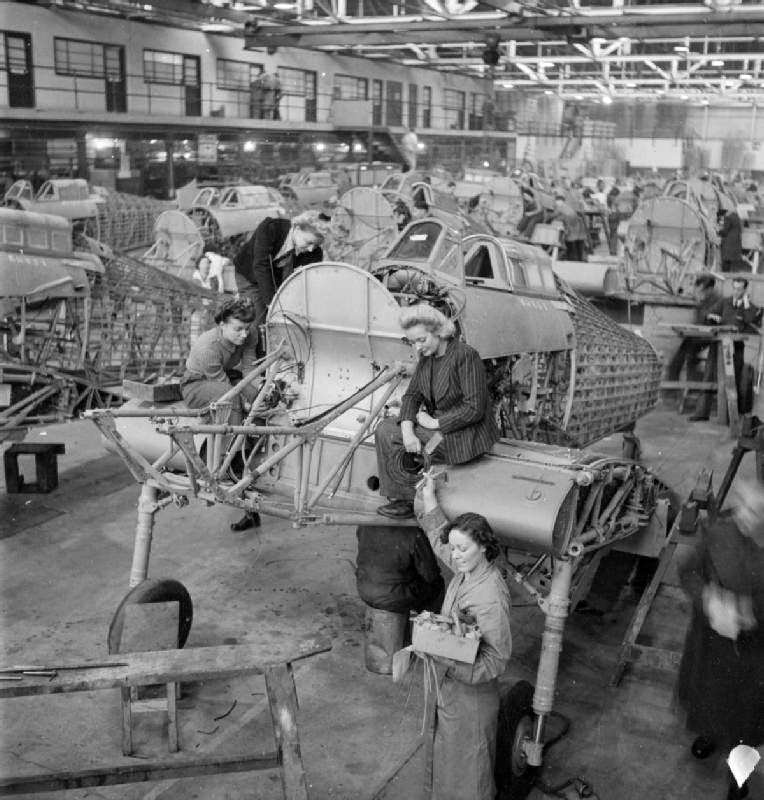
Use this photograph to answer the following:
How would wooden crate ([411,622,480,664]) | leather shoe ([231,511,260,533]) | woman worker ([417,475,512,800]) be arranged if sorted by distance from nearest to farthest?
wooden crate ([411,622,480,664]) < woman worker ([417,475,512,800]) < leather shoe ([231,511,260,533])

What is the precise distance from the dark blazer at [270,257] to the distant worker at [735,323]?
21.3ft

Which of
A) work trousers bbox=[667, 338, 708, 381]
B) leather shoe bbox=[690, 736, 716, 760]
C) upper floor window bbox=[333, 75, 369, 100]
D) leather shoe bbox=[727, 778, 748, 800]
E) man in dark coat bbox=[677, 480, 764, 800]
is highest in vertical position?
upper floor window bbox=[333, 75, 369, 100]

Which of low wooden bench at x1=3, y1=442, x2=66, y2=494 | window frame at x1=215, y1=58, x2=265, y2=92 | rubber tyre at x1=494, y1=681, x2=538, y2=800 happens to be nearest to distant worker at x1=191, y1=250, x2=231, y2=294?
low wooden bench at x1=3, y1=442, x2=66, y2=494

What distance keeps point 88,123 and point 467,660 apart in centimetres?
2407

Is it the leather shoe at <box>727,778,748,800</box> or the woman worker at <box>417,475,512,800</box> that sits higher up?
the woman worker at <box>417,475,512,800</box>

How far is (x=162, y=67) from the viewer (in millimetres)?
30609

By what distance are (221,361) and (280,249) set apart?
2426 millimetres

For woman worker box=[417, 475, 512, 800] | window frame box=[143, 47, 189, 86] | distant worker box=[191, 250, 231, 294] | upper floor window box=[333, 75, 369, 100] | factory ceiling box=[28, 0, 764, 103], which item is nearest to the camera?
woman worker box=[417, 475, 512, 800]

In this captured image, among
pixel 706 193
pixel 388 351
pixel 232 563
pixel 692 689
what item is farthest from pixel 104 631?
pixel 706 193

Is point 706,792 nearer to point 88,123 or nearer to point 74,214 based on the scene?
point 74,214

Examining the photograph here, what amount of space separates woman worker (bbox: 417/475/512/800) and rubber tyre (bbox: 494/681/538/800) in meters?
0.35

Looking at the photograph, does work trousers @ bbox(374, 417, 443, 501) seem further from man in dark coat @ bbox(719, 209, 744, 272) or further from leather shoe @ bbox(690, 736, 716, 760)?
man in dark coat @ bbox(719, 209, 744, 272)

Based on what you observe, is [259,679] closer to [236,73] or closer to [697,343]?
[697,343]

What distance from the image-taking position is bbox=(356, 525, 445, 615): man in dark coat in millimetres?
5766
